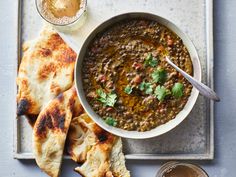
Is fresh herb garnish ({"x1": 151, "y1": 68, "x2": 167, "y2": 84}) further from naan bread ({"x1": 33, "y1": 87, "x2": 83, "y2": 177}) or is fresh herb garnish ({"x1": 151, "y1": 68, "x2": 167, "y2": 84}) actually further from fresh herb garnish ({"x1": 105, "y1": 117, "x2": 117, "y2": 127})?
naan bread ({"x1": 33, "y1": 87, "x2": 83, "y2": 177})

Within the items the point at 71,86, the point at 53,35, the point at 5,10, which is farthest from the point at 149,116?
the point at 5,10

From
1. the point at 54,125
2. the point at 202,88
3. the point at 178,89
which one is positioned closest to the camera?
the point at 202,88

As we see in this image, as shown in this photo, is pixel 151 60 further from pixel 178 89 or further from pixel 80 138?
pixel 80 138

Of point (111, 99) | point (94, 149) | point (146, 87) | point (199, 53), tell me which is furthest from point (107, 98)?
point (199, 53)

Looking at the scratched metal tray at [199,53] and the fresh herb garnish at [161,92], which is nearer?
the fresh herb garnish at [161,92]

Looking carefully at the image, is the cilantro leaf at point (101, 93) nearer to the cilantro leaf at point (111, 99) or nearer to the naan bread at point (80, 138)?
the cilantro leaf at point (111, 99)

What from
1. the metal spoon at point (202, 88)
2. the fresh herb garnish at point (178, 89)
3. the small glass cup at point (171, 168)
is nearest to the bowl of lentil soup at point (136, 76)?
the fresh herb garnish at point (178, 89)
